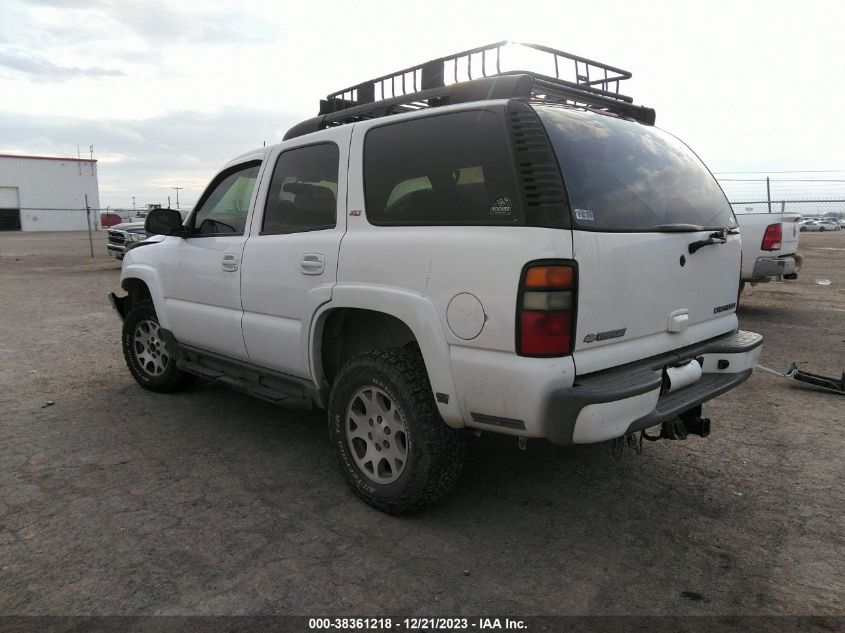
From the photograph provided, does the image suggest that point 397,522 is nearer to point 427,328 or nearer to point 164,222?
point 427,328

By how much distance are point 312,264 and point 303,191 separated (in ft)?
1.80

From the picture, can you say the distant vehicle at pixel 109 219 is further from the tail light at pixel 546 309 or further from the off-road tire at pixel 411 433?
the tail light at pixel 546 309

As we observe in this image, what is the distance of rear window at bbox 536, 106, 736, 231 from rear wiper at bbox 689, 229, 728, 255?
77mm

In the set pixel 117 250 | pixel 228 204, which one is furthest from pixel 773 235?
pixel 117 250

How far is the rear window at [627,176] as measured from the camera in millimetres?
2736

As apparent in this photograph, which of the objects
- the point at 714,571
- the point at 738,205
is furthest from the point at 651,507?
the point at 738,205

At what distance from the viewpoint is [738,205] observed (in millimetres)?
24516

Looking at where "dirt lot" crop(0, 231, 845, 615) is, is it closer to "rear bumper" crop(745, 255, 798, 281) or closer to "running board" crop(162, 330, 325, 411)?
"running board" crop(162, 330, 325, 411)

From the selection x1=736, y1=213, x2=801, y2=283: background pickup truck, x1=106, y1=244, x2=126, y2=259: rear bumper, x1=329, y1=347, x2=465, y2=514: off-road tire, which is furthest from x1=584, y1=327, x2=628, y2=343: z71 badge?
x1=106, y1=244, x2=126, y2=259: rear bumper

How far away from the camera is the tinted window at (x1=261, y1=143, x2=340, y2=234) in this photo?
353 centimetres

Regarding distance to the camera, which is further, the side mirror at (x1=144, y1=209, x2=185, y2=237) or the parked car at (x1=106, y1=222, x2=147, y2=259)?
the parked car at (x1=106, y1=222, x2=147, y2=259)

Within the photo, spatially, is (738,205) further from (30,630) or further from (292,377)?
(30,630)

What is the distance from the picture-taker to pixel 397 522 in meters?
3.14

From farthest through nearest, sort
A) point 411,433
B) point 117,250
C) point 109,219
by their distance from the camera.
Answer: point 109,219, point 117,250, point 411,433
